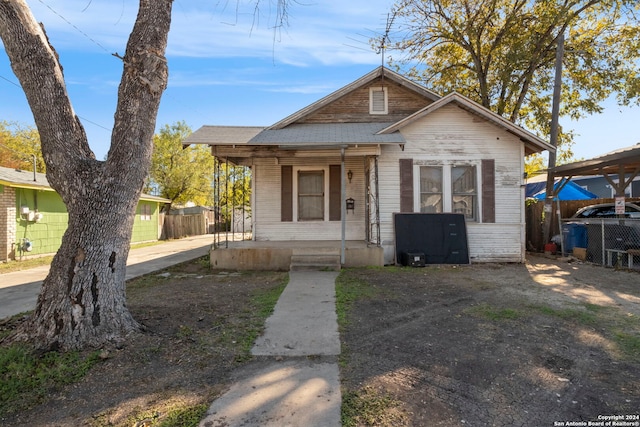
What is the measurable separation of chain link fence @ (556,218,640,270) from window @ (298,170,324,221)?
7.11 m

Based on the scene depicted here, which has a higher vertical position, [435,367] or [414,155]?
[414,155]

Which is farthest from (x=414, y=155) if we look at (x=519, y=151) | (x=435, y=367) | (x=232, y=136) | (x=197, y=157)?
(x=197, y=157)

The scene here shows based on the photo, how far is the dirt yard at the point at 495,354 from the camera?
263cm

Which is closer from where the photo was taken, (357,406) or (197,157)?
(357,406)

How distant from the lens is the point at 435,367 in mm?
3297

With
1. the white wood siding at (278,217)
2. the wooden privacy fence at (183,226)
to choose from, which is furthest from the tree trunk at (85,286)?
the wooden privacy fence at (183,226)

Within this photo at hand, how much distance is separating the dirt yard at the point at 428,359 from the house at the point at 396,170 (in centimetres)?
335

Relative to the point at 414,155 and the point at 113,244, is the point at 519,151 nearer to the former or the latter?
the point at 414,155

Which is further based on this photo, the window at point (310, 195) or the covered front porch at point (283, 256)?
the window at point (310, 195)

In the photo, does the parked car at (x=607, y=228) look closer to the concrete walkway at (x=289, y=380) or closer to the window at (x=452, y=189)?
the window at (x=452, y=189)

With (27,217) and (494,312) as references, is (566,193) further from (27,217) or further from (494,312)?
(27,217)

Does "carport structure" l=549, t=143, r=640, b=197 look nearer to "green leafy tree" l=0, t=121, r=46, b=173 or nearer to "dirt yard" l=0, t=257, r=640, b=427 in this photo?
"dirt yard" l=0, t=257, r=640, b=427

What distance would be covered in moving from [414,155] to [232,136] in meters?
4.77

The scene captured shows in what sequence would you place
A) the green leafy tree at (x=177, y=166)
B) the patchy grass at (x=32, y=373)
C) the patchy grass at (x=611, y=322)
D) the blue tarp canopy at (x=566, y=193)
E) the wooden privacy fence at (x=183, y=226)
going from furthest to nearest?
the green leafy tree at (x=177, y=166)
the wooden privacy fence at (x=183, y=226)
the blue tarp canopy at (x=566, y=193)
the patchy grass at (x=611, y=322)
the patchy grass at (x=32, y=373)
